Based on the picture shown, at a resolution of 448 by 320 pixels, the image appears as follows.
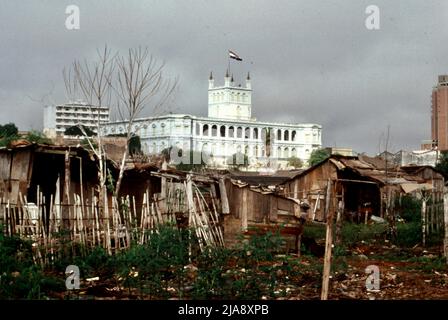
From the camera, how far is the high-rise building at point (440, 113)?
59622mm

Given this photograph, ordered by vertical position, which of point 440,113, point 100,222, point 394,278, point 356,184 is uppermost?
point 440,113

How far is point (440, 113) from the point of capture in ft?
197

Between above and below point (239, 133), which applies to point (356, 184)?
below

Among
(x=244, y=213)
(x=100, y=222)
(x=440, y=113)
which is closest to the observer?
(x=100, y=222)

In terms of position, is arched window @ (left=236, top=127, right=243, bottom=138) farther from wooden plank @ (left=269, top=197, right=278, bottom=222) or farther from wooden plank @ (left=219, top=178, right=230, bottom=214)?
wooden plank @ (left=219, top=178, right=230, bottom=214)

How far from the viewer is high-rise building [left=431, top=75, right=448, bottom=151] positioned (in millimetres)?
59622

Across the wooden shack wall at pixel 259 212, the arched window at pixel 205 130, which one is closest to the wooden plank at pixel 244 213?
the wooden shack wall at pixel 259 212

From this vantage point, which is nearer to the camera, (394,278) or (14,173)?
(394,278)

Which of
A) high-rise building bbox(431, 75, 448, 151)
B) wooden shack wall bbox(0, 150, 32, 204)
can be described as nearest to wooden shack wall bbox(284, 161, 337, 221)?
wooden shack wall bbox(0, 150, 32, 204)

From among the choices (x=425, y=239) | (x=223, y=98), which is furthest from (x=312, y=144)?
(x=425, y=239)

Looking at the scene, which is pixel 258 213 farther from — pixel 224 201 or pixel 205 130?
pixel 205 130

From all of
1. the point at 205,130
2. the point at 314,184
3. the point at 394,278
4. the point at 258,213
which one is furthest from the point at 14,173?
the point at 205,130
